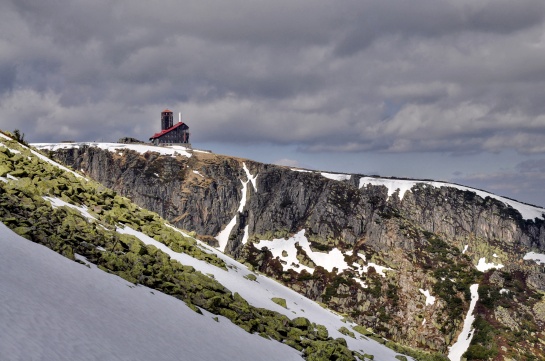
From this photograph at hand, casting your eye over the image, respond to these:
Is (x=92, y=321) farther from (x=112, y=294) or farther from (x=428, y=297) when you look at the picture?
(x=428, y=297)

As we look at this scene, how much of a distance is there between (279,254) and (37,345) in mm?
180565

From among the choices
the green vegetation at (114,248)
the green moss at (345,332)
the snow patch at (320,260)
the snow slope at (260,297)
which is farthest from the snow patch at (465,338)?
the green vegetation at (114,248)

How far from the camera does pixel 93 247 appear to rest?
30.8m

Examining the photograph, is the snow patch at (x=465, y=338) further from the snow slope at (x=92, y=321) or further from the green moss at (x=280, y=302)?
the snow slope at (x=92, y=321)

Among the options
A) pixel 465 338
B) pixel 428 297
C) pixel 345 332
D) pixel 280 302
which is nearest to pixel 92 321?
pixel 280 302

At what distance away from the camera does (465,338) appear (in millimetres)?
155875

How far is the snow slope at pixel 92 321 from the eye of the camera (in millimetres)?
16266

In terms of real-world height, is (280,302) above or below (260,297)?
below

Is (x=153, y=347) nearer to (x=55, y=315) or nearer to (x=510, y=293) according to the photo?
(x=55, y=315)

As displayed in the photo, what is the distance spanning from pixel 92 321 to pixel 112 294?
194 inches

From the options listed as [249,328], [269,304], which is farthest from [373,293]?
[249,328]

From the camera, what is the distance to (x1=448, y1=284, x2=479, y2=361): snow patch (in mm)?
147587

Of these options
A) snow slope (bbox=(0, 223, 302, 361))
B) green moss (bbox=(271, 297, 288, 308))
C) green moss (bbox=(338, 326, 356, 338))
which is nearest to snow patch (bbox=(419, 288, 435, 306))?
green moss (bbox=(338, 326, 356, 338))

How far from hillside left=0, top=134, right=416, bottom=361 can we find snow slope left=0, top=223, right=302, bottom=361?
0.23 ft
